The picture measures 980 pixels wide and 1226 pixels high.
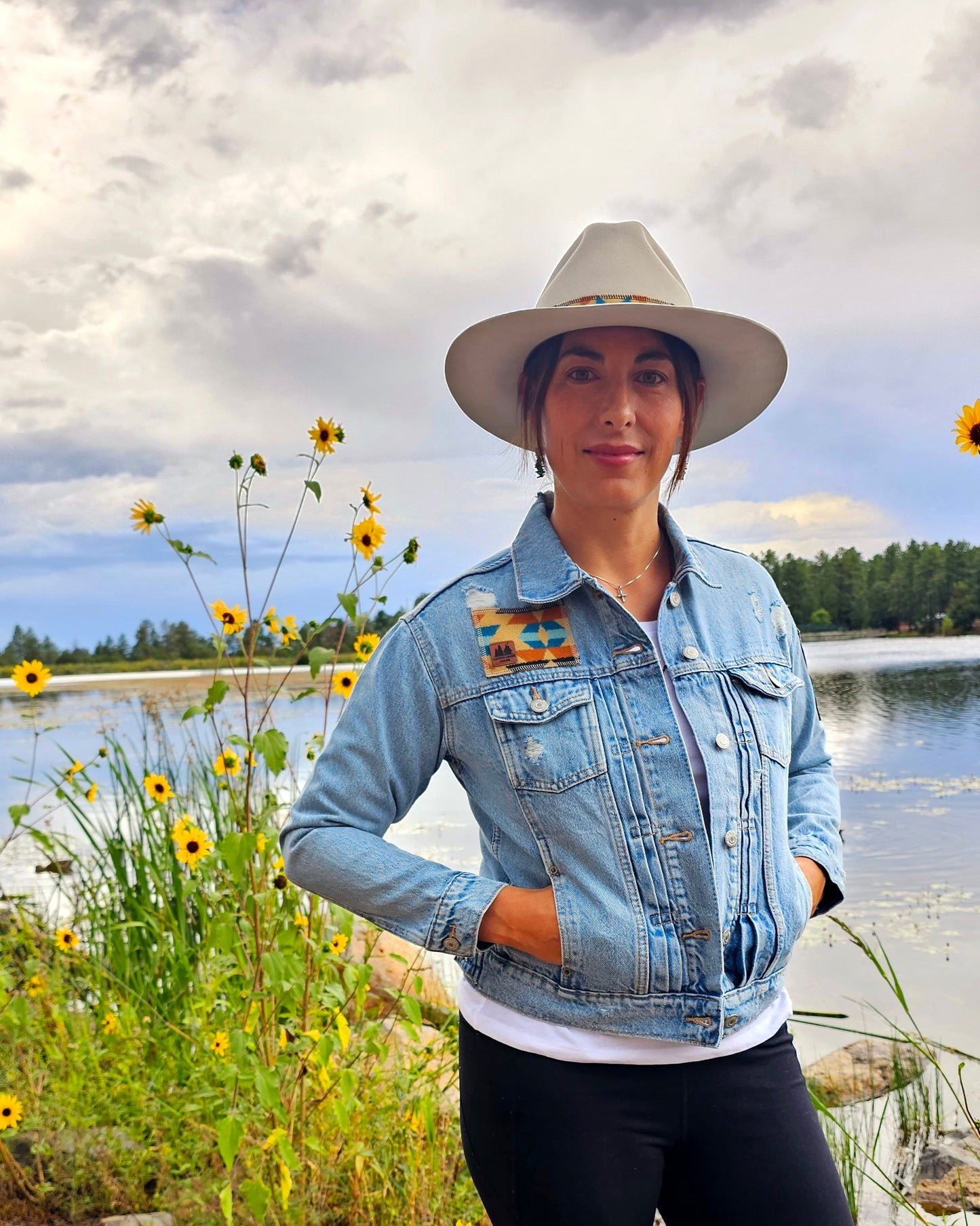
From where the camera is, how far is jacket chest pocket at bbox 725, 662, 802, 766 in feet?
4.65

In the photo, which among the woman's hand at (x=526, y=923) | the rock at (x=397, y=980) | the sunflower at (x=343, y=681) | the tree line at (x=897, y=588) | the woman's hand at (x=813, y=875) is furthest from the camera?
the tree line at (x=897, y=588)

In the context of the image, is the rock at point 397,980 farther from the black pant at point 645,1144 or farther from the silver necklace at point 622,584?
the silver necklace at point 622,584

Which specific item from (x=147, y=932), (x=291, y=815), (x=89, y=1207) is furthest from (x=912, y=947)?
(x=291, y=815)

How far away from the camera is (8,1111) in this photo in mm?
2307

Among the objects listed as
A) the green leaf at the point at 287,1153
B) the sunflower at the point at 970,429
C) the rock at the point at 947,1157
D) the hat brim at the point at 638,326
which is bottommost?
the rock at the point at 947,1157

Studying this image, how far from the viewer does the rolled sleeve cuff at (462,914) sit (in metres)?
1.24

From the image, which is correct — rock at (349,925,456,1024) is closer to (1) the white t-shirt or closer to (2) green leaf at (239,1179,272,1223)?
(2) green leaf at (239,1179,272,1223)

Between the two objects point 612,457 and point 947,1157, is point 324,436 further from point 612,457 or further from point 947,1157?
point 947,1157

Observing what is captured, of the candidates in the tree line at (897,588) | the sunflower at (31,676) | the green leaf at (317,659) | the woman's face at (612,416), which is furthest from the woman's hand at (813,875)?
the tree line at (897,588)

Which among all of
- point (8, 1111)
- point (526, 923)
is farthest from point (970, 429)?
point (8, 1111)

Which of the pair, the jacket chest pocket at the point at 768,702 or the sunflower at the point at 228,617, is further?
the sunflower at the point at 228,617

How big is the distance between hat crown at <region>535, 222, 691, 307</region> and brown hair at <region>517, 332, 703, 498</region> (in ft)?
0.22

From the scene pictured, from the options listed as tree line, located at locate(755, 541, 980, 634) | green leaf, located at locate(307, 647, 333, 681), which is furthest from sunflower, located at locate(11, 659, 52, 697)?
tree line, located at locate(755, 541, 980, 634)

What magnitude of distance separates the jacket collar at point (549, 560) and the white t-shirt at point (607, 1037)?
0.71 feet
